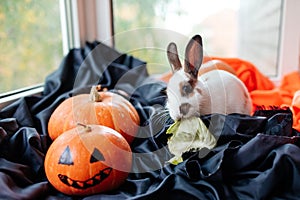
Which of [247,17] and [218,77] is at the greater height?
[247,17]

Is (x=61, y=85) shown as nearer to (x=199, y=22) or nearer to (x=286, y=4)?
(x=199, y=22)

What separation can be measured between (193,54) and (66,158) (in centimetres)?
35

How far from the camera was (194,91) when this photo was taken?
0.71 meters

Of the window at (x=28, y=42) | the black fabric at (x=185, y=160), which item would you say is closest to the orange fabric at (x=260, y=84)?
the black fabric at (x=185, y=160)

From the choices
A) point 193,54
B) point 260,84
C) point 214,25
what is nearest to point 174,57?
point 193,54

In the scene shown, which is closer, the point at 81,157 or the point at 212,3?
the point at 81,157

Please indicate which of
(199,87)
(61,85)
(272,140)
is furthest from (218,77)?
(61,85)

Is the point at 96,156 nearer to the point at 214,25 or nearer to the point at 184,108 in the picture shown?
the point at 184,108

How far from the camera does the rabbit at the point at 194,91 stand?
703 mm

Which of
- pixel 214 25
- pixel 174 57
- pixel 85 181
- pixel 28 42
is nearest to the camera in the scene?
pixel 85 181

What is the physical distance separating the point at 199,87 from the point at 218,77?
0.34 ft

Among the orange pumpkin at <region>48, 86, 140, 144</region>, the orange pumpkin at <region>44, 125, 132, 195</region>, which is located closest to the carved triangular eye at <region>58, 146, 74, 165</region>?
the orange pumpkin at <region>44, 125, 132, 195</region>

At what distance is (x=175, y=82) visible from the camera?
0.72 meters

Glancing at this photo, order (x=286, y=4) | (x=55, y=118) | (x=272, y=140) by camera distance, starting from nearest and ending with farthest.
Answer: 1. (x=272, y=140)
2. (x=55, y=118)
3. (x=286, y=4)
